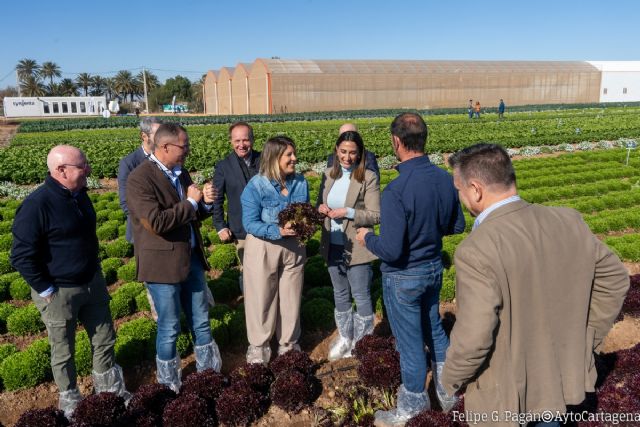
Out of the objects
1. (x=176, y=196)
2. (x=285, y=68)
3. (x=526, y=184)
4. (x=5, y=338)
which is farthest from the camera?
(x=285, y=68)

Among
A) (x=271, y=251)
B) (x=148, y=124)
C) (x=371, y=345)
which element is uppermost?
(x=148, y=124)

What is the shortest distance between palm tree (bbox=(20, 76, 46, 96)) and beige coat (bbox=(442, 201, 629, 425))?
101047 mm

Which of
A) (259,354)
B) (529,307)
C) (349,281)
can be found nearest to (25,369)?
(259,354)

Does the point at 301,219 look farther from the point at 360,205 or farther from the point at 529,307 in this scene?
the point at 529,307

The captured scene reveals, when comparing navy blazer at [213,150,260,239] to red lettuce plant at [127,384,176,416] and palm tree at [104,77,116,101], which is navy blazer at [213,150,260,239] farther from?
palm tree at [104,77,116,101]

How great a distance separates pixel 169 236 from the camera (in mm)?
3924

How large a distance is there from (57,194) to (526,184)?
12373 millimetres

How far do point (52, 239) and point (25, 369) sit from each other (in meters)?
1.80

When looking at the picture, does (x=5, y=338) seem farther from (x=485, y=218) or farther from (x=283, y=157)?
(x=485, y=218)

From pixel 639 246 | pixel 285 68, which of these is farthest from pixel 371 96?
pixel 639 246

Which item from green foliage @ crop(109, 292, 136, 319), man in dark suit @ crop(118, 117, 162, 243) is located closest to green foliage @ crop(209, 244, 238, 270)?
green foliage @ crop(109, 292, 136, 319)

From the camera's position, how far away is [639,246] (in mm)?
7789

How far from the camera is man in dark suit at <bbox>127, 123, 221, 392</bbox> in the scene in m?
3.77

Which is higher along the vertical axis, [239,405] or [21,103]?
[21,103]
